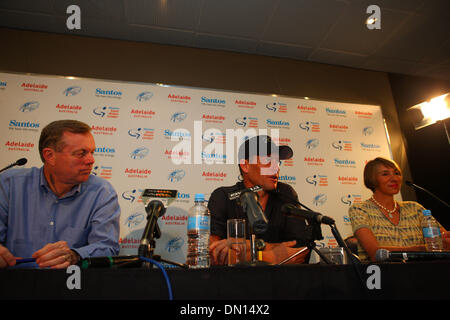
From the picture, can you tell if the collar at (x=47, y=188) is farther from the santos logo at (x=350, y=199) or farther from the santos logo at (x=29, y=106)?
the santos logo at (x=350, y=199)

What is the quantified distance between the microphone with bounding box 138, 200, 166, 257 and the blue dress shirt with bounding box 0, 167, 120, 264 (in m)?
0.65

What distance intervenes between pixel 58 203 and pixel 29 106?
1.56 m

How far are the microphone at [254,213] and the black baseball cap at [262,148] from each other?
977 mm

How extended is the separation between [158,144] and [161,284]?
85.4 inches

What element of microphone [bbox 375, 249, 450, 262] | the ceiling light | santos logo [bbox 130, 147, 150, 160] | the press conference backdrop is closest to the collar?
the press conference backdrop

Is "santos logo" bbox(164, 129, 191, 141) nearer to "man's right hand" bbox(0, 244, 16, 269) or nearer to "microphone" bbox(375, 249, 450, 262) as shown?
"man's right hand" bbox(0, 244, 16, 269)

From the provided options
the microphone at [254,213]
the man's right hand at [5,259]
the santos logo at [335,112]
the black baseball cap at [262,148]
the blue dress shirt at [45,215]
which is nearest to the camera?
the microphone at [254,213]

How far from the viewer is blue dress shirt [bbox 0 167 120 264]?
1563mm

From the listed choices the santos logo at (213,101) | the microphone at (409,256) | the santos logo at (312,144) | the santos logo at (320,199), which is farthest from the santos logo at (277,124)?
the microphone at (409,256)

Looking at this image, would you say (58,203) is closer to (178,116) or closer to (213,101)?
(178,116)

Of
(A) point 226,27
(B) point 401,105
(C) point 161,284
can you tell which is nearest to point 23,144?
(A) point 226,27

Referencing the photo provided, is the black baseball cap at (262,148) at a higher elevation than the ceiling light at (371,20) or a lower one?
lower

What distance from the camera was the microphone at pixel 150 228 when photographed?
0.82 meters
